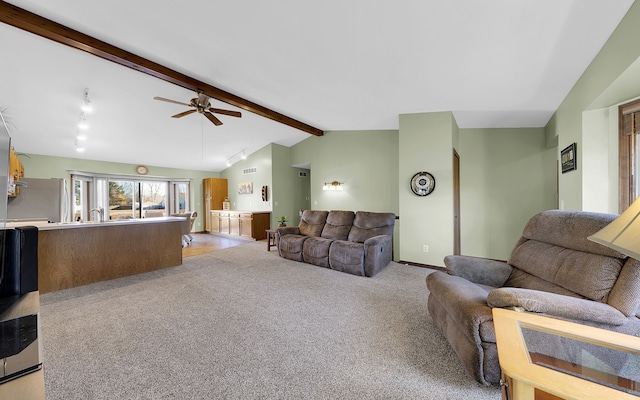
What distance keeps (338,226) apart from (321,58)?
2895 mm

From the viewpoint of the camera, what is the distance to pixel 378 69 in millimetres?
2842

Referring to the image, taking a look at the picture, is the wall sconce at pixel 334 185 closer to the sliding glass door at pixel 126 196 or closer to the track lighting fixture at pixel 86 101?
the track lighting fixture at pixel 86 101

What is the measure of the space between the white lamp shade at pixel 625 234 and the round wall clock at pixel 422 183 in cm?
317

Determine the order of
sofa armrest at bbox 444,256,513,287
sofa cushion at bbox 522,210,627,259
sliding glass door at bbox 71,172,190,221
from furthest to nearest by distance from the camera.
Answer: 1. sliding glass door at bbox 71,172,190,221
2. sofa armrest at bbox 444,256,513,287
3. sofa cushion at bbox 522,210,627,259

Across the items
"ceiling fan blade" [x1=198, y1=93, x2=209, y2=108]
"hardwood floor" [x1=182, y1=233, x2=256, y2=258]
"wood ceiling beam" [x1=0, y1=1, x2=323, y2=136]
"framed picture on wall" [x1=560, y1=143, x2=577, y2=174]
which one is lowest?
"hardwood floor" [x1=182, y1=233, x2=256, y2=258]

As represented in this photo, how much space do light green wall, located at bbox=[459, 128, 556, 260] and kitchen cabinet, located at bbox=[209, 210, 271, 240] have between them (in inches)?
203

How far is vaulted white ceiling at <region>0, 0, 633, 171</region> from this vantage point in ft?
6.53

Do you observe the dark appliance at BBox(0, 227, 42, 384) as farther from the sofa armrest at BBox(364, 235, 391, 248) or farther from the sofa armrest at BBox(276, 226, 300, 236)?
the sofa armrest at BBox(276, 226, 300, 236)

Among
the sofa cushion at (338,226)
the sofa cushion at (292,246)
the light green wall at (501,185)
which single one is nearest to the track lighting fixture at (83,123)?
the sofa cushion at (292,246)

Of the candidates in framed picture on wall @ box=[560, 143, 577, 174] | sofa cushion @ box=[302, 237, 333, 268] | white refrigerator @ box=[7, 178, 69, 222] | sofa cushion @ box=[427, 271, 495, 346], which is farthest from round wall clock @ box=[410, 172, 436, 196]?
white refrigerator @ box=[7, 178, 69, 222]

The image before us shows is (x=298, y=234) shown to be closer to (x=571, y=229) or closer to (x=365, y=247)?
(x=365, y=247)

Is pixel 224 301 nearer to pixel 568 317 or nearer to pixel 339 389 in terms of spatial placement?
pixel 339 389

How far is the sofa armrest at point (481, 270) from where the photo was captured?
2100 millimetres

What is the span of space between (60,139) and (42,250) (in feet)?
11.1
